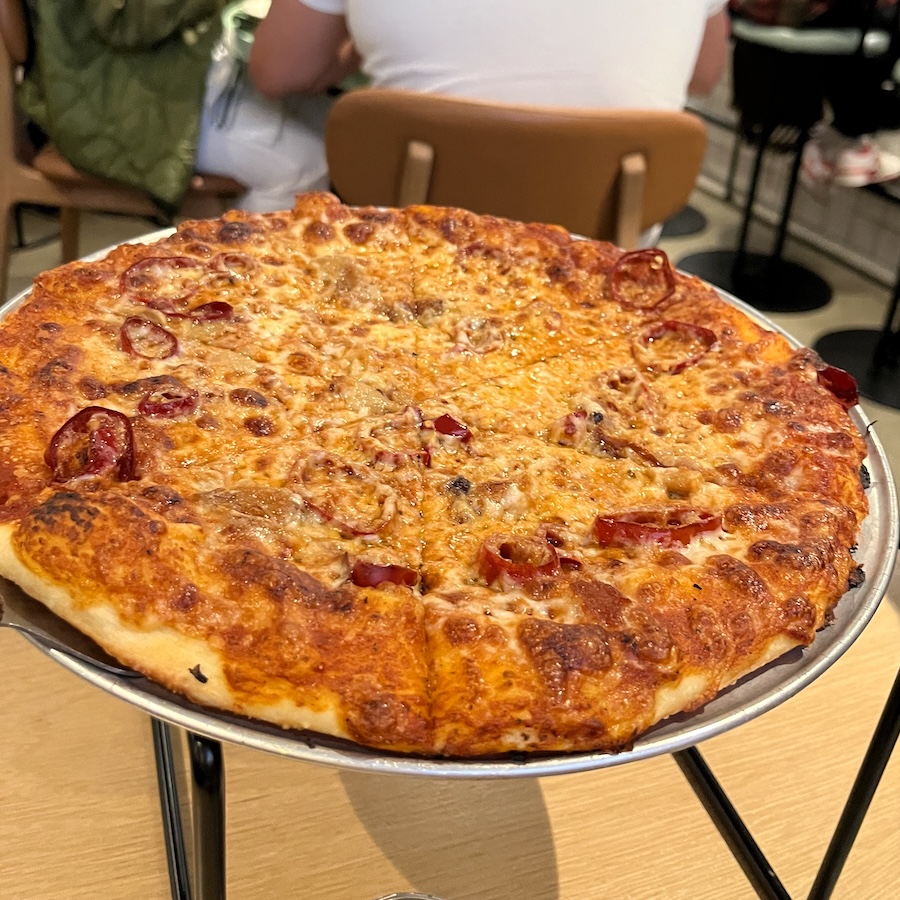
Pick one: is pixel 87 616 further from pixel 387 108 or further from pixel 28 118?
pixel 28 118

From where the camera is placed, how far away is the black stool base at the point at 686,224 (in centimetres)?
494

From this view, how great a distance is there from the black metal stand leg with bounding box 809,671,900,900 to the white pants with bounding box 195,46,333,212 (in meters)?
2.24

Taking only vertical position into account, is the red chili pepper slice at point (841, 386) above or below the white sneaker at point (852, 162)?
below

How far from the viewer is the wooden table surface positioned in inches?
57.7

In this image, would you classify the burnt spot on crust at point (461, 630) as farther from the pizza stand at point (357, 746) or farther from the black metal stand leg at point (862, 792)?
the black metal stand leg at point (862, 792)

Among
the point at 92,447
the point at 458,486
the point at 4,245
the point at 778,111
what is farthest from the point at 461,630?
the point at 778,111

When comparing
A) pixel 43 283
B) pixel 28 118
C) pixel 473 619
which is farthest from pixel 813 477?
pixel 28 118

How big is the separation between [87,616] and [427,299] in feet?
2.88

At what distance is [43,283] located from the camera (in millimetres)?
1403

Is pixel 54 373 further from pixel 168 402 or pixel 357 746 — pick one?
pixel 357 746

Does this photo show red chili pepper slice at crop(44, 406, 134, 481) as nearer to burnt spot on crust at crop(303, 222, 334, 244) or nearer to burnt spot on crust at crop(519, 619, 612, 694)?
burnt spot on crust at crop(519, 619, 612, 694)

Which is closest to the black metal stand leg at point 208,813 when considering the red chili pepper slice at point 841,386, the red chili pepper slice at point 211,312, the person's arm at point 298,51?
the red chili pepper slice at point 211,312

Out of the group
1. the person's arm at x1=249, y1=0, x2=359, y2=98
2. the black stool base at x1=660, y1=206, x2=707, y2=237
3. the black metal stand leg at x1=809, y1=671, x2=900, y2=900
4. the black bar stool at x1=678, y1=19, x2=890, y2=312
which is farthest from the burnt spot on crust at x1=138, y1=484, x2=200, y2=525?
the black stool base at x1=660, y1=206, x2=707, y2=237

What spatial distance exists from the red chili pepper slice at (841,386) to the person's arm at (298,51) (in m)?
1.56
